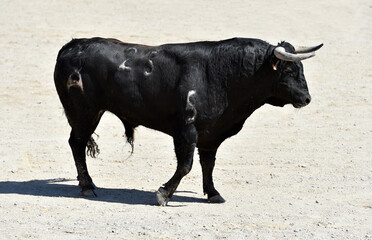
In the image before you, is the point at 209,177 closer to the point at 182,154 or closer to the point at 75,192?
the point at 182,154

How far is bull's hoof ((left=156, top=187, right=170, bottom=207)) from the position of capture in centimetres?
986

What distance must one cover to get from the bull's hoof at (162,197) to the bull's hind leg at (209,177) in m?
0.57

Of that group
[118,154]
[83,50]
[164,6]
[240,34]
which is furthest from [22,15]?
[83,50]

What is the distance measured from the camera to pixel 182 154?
32.4ft

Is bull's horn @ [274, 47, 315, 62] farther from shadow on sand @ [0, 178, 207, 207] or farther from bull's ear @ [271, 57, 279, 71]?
shadow on sand @ [0, 178, 207, 207]

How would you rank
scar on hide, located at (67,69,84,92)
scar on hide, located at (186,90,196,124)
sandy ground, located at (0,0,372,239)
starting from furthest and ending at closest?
scar on hide, located at (67,69,84,92) < scar on hide, located at (186,90,196,124) < sandy ground, located at (0,0,372,239)

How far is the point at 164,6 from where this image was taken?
24594mm

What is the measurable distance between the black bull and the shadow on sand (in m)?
0.23

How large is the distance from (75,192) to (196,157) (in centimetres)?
256

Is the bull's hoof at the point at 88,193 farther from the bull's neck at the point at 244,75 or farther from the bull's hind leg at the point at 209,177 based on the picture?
the bull's neck at the point at 244,75

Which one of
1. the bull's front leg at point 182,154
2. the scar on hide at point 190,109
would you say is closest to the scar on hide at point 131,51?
the scar on hide at point 190,109

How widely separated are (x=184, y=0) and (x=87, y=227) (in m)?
17.3

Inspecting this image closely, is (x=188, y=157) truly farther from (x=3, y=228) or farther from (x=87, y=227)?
(x=3, y=228)

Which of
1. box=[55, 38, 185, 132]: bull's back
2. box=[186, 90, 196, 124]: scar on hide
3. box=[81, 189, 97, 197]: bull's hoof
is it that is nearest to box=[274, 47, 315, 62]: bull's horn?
box=[186, 90, 196, 124]: scar on hide
